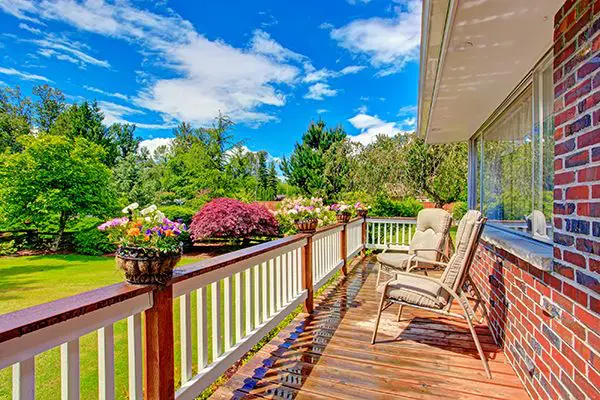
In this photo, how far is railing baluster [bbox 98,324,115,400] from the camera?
4.42 feet

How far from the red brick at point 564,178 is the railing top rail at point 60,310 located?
6.70 ft

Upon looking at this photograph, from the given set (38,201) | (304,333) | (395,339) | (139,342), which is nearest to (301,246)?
(304,333)

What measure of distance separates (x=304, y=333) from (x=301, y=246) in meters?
0.88

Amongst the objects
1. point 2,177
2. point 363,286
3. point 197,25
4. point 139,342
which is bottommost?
point 363,286

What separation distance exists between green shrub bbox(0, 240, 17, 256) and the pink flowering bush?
570cm

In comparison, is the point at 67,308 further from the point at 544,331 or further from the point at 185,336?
the point at 544,331

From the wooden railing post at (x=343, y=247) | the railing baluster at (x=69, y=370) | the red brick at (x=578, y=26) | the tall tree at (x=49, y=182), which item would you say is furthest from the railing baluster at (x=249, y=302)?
the tall tree at (x=49, y=182)

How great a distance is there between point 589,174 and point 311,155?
20.0 meters

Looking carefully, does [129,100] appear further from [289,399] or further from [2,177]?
[289,399]

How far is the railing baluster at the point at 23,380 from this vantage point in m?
1.03

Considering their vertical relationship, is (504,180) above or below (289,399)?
above

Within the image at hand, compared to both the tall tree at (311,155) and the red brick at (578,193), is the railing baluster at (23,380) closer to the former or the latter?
the red brick at (578,193)

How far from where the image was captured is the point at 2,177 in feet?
32.9

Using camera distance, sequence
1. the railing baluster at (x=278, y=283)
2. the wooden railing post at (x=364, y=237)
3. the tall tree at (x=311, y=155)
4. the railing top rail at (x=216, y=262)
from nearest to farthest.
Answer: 1. the railing top rail at (x=216, y=262)
2. the railing baluster at (x=278, y=283)
3. the wooden railing post at (x=364, y=237)
4. the tall tree at (x=311, y=155)
